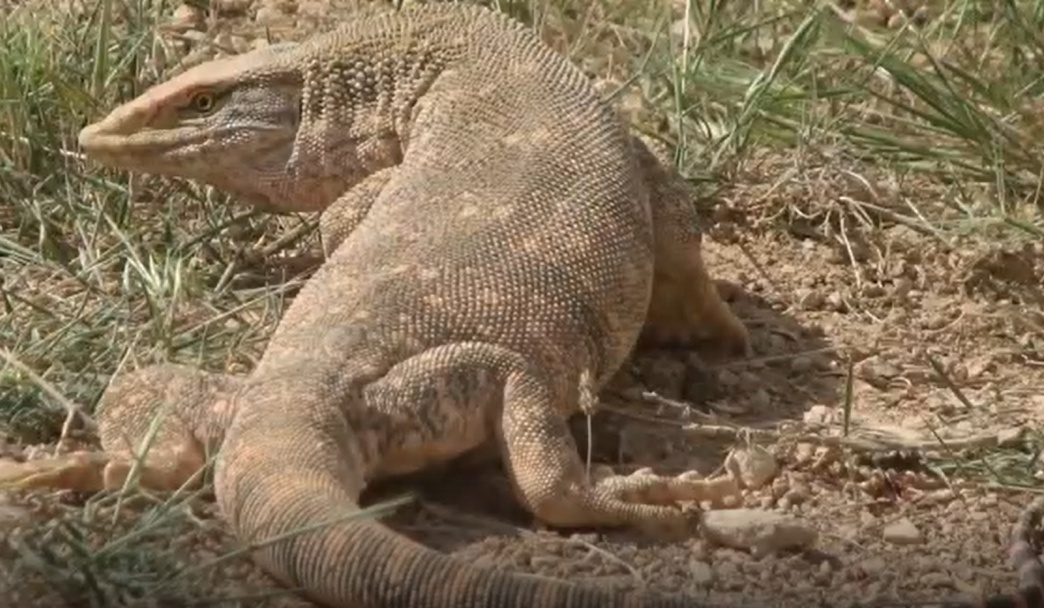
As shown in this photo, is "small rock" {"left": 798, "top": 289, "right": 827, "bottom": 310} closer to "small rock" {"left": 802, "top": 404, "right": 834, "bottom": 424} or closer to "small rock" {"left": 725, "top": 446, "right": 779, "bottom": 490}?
→ "small rock" {"left": 802, "top": 404, "right": 834, "bottom": 424}

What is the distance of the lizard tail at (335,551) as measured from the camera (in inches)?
180

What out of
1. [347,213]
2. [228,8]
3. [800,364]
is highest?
[228,8]

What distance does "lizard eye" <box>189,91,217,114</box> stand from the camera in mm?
6914

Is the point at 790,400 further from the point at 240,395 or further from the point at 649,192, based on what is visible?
the point at 240,395

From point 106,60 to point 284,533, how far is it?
10.5 feet

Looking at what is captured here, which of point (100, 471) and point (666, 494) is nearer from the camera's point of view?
point (100, 471)

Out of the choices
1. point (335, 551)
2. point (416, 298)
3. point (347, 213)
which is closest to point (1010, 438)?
point (416, 298)

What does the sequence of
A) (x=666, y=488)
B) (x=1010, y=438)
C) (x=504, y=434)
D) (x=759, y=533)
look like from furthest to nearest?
(x=1010, y=438) → (x=666, y=488) → (x=504, y=434) → (x=759, y=533)

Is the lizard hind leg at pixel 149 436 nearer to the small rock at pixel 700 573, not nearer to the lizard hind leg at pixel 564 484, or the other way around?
the lizard hind leg at pixel 564 484

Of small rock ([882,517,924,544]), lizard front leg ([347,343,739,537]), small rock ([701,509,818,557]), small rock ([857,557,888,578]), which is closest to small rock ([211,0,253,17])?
lizard front leg ([347,343,739,537])

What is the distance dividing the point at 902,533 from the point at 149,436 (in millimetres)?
1838

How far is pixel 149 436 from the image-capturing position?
5.25m

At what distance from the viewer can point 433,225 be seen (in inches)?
235

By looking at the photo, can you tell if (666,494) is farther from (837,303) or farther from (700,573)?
(837,303)
